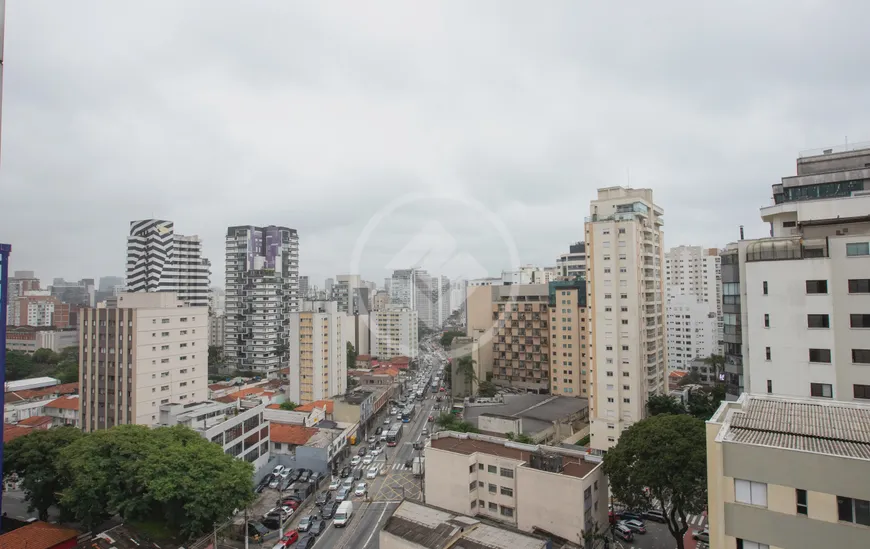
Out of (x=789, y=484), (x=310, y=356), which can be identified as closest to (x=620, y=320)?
(x=789, y=484)

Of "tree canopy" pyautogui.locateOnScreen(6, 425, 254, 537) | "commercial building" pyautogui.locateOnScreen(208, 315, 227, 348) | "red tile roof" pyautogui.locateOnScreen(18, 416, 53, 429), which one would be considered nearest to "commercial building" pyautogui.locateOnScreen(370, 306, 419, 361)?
"commercial building" pyautogui.locateOnScreen(208, 315, 227, 348)

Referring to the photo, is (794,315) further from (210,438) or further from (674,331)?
(674,331)

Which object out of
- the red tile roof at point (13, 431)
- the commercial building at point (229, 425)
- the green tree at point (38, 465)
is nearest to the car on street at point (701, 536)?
the commercial building at point (229, 425)

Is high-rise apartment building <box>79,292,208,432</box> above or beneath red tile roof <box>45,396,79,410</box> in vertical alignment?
above

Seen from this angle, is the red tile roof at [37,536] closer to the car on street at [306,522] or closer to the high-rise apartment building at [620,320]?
the car on street at [306,522]

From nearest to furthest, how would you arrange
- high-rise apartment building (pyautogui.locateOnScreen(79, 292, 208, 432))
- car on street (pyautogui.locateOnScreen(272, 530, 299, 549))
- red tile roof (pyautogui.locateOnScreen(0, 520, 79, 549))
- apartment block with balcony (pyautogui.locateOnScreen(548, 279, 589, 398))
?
red tile roof (pyautogui.locateOnScreen(0, 520, 79, 549)) → car on street (pyautogui.locateOnScreen(272, 530, 299, 549)) → high-rise apartment building (pyautogui.locateOnScreen(79, 292, 208, 432)) → apartment block with balcony (pyautogui.locateOnScreen(548, 279, 589, 398))

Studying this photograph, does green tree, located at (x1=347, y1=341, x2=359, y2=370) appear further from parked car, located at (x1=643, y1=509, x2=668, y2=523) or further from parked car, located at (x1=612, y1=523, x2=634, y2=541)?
parked car, located at (x1=612, y1=523, x2=634, y2=541)

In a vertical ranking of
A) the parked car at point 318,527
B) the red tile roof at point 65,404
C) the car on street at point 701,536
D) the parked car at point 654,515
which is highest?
the red tile roof at point 65,404
